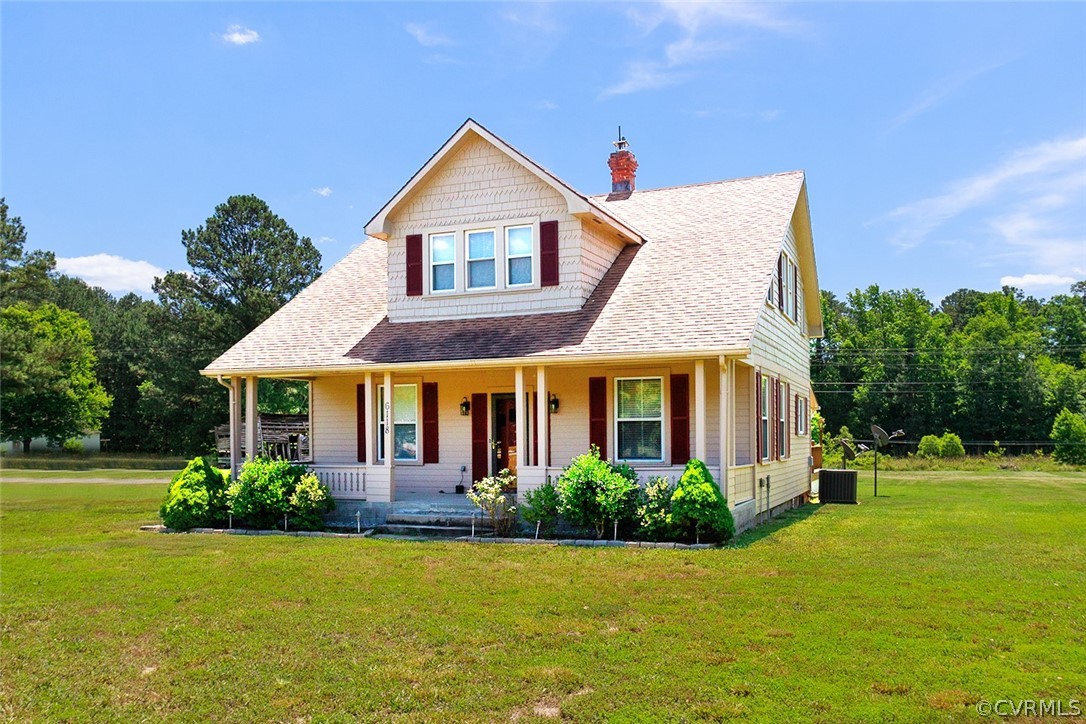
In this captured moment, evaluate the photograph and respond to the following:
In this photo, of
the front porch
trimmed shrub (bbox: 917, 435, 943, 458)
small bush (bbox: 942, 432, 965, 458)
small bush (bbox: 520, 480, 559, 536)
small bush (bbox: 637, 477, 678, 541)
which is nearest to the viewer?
small bush (bbox: 637, 477, 678, 541)

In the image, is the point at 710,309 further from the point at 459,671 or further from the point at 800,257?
the point at 459,671

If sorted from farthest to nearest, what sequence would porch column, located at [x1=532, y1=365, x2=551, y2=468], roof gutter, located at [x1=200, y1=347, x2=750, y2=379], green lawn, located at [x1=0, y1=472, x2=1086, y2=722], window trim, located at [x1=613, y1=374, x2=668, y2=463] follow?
window trim, located at [x1=613, y1=374, x2=668, y2=463] → porch column, located at [x1=532, y1=365, x2=551, y2=468] → roof gutter, located at [x1=200, y1=347, x2=750, y2=379] → green lawn, located at [x1=0, y1=472, x2=1086, y2=722]

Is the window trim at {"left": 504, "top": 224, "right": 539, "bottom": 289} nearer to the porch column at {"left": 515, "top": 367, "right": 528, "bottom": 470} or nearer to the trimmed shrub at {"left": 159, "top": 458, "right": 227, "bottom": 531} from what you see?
the porch column at {"left": 515, "top": 367, "right": 528, "bottom": 470}

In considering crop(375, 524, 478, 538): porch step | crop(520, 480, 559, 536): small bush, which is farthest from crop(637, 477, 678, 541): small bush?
crop(375, 524, 478, 538): porch step

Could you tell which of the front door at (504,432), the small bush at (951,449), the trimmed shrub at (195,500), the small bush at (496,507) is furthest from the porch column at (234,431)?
the small bush at (951,449)

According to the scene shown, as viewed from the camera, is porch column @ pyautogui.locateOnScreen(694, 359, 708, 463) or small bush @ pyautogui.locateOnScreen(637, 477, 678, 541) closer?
small bush @ pyautogui.locateOnScreen(637, 477, 678, 541)

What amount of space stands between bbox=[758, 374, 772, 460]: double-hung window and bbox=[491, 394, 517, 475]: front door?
459 cm

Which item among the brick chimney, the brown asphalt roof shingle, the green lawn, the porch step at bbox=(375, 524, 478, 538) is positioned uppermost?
the brick chimney

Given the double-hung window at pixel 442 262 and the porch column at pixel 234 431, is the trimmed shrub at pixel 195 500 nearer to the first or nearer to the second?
the porch column at pixel 234 431

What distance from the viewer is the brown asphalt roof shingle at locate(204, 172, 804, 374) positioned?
1437 centimetres

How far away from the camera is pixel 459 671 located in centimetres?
651

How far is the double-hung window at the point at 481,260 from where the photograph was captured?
54.3 ft

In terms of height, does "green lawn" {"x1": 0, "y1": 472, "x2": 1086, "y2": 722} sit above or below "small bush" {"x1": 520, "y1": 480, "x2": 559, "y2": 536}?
below

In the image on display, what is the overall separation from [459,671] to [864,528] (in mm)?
10365
